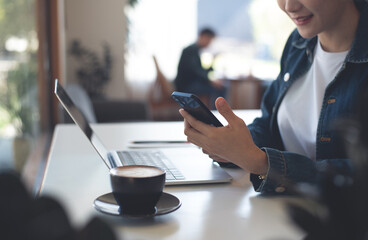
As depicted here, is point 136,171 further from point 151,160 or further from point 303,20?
point 303,20

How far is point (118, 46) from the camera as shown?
5.95 m

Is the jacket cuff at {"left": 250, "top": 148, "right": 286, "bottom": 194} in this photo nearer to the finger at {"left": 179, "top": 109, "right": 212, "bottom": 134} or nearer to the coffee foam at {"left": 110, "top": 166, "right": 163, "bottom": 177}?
the finger at {"left": 179, "top": 109, "right": 212, "bottom": 134}

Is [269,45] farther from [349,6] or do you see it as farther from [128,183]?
[128,183]

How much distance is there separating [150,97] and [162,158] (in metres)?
4.58

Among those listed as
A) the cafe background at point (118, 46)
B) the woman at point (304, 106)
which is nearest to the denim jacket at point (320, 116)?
the woman at point (304, 106)

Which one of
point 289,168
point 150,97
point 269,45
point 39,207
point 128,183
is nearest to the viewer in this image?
point 39,207

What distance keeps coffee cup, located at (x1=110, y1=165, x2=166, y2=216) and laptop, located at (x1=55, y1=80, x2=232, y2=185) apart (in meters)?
0.21

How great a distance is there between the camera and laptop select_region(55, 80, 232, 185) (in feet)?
3.07

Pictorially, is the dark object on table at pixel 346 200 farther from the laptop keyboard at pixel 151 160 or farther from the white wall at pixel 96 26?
the white wall at pixel 96 26

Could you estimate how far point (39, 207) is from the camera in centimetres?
31

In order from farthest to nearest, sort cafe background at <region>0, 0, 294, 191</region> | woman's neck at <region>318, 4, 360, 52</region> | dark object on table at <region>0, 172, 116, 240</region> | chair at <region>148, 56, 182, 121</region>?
chair at <region>148, 56, 182, 121</region>
cafe background at <region>0, 0, 294, 191</region>
woman's neck at <region>318, 4, 360, 52</region>
dark object on table at <region>0, 172, 116, 240</region>

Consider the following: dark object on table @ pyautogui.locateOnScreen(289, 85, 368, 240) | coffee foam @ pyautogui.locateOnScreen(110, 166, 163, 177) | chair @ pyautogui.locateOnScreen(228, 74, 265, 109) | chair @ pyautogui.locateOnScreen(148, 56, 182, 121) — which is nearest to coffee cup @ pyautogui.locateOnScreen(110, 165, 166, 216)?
coffee foam @ pyautogui.locateOnScreen(110, 166, 163, 177)

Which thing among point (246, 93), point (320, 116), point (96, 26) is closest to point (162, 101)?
point (96, 26)

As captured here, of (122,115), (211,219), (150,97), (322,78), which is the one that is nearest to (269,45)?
(150,97)
